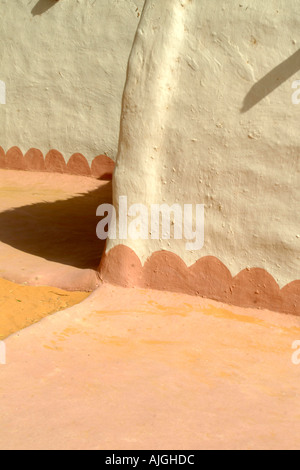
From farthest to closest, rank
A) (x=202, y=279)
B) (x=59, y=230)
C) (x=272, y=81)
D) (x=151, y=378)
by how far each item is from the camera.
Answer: (x=59, y=230) → (x=202, y=279) → (x=272, y=81) → (x=151, y=378)

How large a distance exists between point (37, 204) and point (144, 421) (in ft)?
17.7

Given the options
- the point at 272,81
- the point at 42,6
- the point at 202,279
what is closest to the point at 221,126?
the point at 272,81

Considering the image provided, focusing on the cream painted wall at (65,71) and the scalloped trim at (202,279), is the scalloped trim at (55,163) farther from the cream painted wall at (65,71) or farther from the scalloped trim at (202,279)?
the scalloped trim at (202,279)

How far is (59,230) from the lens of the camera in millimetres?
6598

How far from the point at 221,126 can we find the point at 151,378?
76.8 inches

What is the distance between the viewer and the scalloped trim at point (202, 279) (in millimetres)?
4215

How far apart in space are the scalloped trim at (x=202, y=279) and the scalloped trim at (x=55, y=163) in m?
4.42

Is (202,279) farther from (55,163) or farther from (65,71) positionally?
(65,71)

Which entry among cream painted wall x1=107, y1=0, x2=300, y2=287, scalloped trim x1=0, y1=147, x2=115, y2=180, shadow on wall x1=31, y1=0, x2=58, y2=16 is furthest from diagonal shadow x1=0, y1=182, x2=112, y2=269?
shadow on wall x1=31, y1=0, x2=58, y2=16

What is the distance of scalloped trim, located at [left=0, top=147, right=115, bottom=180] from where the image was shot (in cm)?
921

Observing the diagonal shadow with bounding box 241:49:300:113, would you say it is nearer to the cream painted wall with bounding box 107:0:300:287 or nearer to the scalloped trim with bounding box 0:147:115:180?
the cream painted wall with bounding box 107:0:300:287

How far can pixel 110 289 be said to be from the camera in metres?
4.75

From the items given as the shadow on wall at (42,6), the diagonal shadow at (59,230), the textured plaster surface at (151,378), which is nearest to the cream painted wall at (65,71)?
the shadow on wall at (42,6)

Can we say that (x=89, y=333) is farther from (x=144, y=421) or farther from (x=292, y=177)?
(x=292, y=177)
